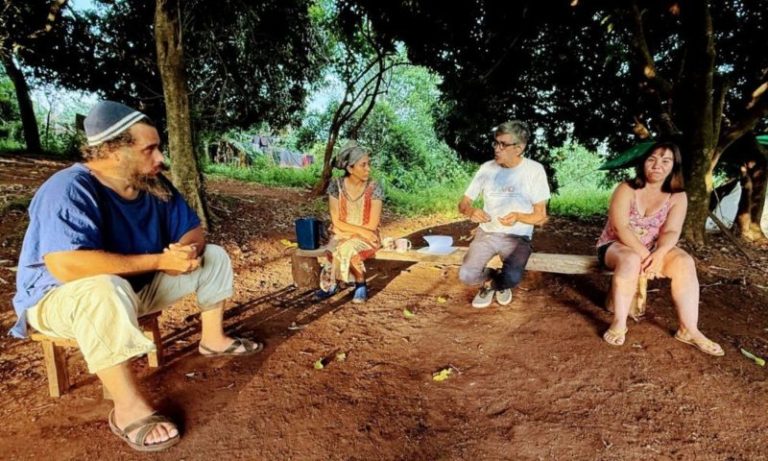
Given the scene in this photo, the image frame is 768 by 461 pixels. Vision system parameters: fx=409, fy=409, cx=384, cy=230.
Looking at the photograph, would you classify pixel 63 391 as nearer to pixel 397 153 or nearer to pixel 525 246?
pixel 525 246

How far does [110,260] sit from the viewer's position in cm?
212

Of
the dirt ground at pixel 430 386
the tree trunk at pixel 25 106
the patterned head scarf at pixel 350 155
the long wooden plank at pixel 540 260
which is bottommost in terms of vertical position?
the dirt ground at pixel 430 386

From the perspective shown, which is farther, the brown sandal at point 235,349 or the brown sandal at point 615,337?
the brown sandal at point 615,337

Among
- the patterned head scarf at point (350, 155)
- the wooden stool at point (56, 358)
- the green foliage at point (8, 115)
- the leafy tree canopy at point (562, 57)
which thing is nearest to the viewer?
the wooden stool at point (56, 358)

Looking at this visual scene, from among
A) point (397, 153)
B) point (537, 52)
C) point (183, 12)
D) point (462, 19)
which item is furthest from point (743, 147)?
point (397, 153)

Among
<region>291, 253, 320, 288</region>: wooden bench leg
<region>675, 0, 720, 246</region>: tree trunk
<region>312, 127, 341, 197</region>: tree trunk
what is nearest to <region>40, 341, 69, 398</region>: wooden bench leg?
<region>291, 253, 320, 288</region>: wooden bench leg

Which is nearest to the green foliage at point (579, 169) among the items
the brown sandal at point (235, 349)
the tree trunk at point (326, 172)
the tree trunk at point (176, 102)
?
the tree trunk at point (326, 172)

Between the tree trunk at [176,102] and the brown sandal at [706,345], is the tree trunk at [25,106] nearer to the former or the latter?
the tree trunk at [176,102]

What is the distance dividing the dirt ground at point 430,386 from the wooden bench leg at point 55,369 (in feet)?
0.26

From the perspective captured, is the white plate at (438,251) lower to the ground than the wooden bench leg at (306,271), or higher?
higher

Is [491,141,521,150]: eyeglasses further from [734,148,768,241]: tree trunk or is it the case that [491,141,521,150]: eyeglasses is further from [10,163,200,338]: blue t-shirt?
[734,148,768,241]: tree trunk

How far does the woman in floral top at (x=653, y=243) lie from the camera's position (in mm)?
2992

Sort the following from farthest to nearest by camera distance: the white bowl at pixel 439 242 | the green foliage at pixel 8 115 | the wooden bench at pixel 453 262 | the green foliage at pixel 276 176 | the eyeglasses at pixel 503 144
Answer: the green foliage at pixel 8 115
the green foliage at pixel 276 176
the white bowl at pixel 439 242
the wooden bench at pixel 453 262
the eyeglasses at pixel 503 144

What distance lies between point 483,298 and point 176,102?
4550 mm
